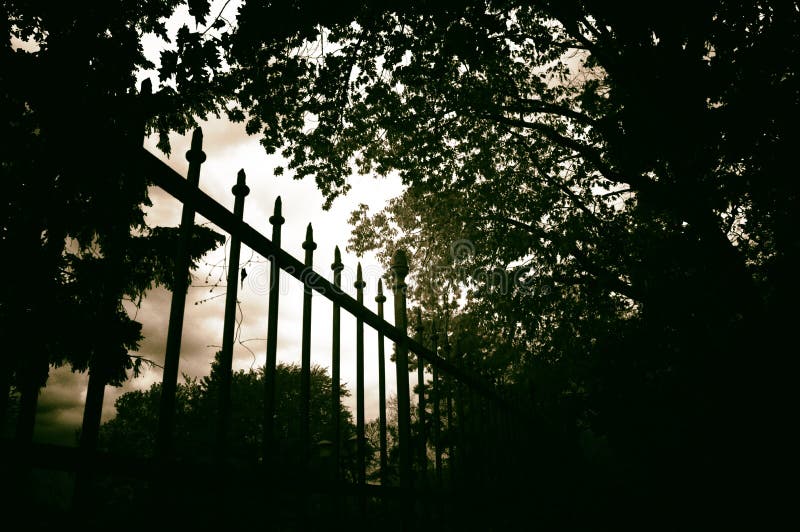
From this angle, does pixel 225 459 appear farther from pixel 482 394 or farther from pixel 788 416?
pixel 788 416

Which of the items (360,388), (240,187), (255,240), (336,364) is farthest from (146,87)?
(360,388)

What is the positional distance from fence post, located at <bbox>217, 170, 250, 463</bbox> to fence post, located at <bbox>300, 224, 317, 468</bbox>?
39 cm

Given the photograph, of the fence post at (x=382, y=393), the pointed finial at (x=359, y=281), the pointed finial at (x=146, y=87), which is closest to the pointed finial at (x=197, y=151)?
the pointed finial at (x=146, y=87)

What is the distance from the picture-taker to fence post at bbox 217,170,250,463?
5.03 ft

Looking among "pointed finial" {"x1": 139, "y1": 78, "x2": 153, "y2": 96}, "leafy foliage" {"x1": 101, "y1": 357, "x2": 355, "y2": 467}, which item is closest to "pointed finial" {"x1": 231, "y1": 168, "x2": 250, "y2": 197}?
"pointed finial" {"x1": 139, "y1": 78, "x2": 153, "y2": 96}

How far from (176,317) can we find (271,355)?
47cm

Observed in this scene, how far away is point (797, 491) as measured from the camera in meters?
3.25

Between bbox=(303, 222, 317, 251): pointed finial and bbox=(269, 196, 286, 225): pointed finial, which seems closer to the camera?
bbox=(269, 196, 286, 225): pointed finial

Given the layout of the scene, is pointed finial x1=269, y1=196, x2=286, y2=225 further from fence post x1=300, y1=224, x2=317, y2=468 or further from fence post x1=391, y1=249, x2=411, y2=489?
fence post x1=391, y1=249, x2=411, y2=489

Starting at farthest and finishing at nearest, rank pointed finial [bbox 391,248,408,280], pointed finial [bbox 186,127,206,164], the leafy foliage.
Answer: the leafy foliage
pointed finial [bbox 391,248,408,280]
pointed finial [bbox 186,127,206,164]

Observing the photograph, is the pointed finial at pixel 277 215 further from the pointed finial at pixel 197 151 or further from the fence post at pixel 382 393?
the fence post at pixel 382 393

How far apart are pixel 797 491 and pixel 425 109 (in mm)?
7658

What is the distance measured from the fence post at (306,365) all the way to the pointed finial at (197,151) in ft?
2.41

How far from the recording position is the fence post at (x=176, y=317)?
1354 millimetres
